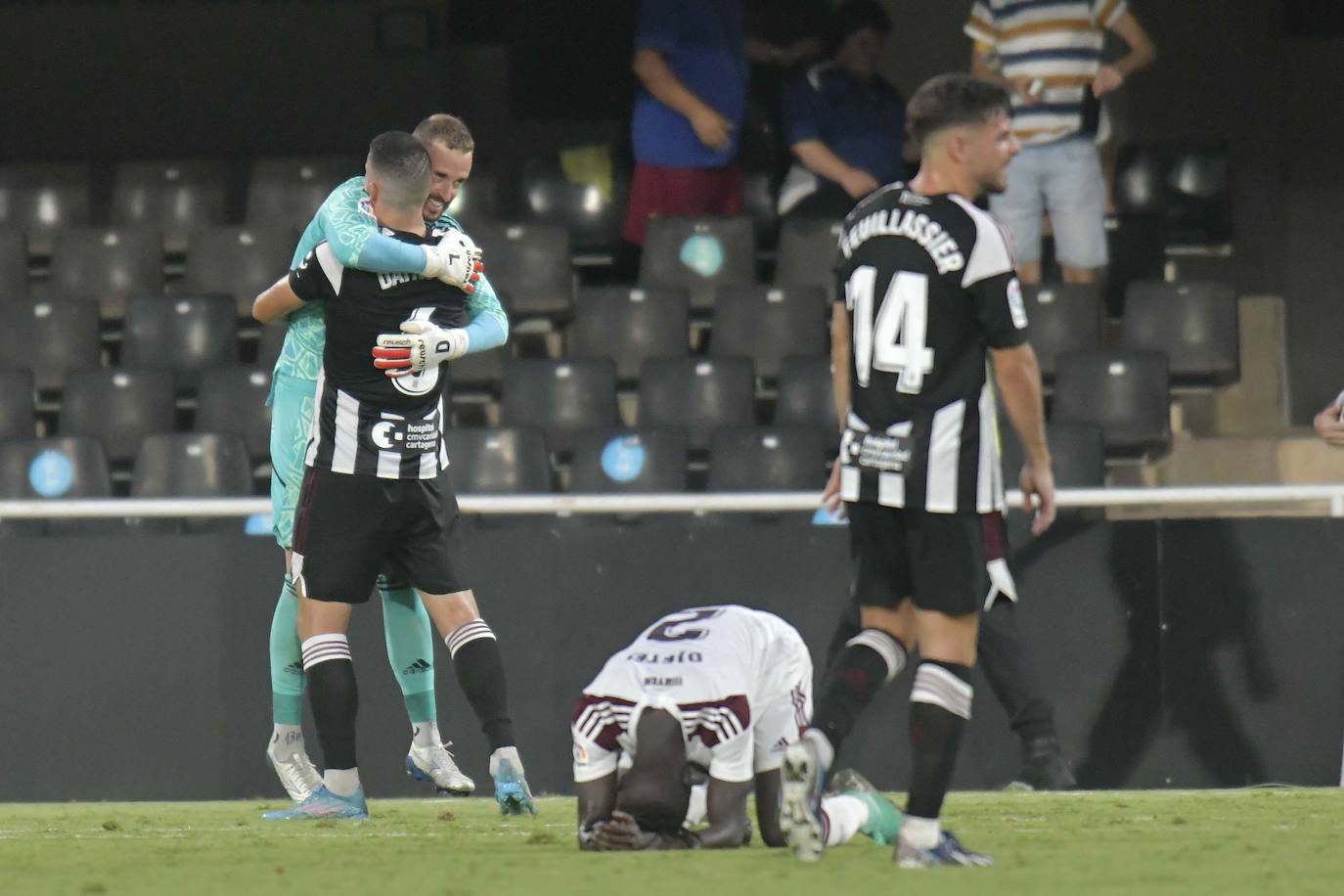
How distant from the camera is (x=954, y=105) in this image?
15.9ft

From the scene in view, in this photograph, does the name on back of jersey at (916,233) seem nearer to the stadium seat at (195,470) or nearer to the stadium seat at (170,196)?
the stadium seat at (195,470)

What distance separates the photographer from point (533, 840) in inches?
211

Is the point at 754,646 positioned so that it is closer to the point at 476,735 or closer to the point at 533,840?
the point at 533,840

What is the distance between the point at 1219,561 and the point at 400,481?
3.39 m

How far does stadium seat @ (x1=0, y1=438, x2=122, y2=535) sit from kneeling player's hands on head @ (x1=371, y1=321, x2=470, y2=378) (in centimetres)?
375

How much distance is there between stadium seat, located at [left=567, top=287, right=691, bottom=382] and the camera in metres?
10.2

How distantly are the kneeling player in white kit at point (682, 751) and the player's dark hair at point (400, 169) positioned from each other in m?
1.43

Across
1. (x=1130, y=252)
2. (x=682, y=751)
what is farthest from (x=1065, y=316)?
(x=682, y=751)

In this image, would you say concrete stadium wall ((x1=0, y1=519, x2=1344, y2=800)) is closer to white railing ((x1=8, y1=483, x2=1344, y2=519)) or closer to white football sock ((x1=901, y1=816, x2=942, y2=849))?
white railing ((x1=8, y1=483, x2=1344, y2=519))

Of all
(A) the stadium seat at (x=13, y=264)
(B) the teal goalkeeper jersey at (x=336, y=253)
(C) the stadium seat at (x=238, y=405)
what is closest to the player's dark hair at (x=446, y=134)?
(B) the teal goalkeeper jersey at (x=336, y=253)

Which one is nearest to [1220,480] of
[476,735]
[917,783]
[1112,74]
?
Result: [1112,74]

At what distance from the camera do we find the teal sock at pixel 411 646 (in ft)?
21.1

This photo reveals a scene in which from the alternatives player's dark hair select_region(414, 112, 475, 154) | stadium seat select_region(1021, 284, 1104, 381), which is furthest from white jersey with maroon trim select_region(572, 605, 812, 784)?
stadium seat select_region(1021, 284, 1104, 381)

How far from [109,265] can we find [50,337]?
2.47ft
